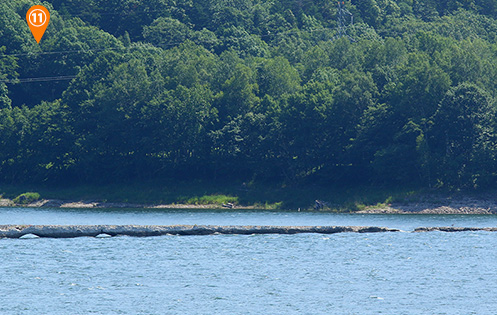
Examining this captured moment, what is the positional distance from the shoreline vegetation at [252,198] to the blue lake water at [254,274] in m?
20.2

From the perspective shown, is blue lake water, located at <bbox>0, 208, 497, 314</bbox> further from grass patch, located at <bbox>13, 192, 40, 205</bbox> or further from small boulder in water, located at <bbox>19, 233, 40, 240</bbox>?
grass patch, located at <bbox>13, 192, 40, 205</bbox>

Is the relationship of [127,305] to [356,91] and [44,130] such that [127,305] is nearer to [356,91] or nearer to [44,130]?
[356,91]

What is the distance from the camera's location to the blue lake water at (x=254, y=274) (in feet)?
118

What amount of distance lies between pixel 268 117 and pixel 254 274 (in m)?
53.8

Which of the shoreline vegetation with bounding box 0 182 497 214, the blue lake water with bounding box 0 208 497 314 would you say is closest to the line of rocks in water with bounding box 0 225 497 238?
the blue lake water with bounding box 0 208 497 314

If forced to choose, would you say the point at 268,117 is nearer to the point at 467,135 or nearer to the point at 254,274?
the point at 467,135

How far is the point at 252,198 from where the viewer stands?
89938mm

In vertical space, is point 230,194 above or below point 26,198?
above

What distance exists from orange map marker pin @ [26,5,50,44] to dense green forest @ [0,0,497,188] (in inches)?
359

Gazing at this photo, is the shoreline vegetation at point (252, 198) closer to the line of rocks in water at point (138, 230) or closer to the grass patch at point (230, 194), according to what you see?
the grass patch at point (230, 194)

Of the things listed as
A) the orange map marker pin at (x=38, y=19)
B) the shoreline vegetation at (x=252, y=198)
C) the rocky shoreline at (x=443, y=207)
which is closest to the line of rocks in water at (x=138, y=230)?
the rocky shoreline at (x=443, y=207)

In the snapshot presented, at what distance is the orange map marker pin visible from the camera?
129 m

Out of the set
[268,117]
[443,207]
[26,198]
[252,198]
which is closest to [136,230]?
[252,198]

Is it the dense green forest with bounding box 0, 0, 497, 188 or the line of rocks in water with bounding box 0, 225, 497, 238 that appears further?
the dense green forest with bounding box 0, 0, 497, 188
